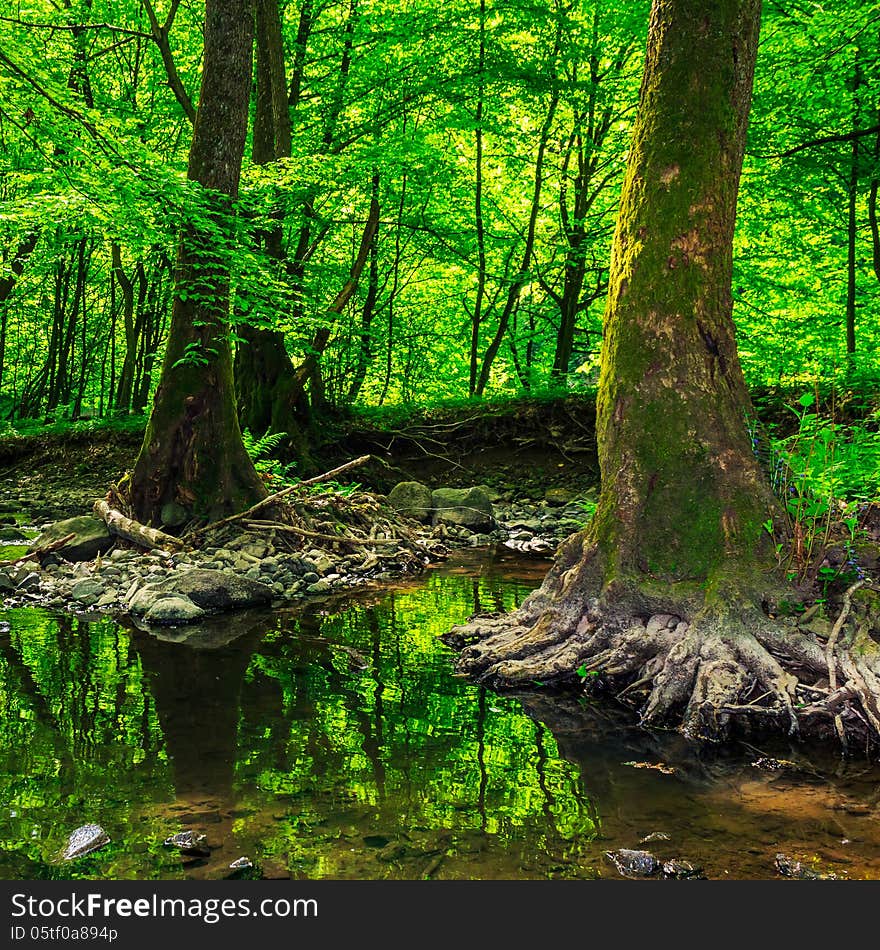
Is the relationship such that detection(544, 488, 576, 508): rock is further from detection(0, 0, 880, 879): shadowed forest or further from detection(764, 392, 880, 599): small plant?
detection(764, 392, 880, 599): small plant

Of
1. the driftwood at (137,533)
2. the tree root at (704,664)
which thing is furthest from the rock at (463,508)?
the tree root at (704,664)

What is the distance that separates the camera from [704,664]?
437 centimetres

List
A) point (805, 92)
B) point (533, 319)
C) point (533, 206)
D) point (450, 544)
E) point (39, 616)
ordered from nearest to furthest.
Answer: point (39, 616)
point (805, 92)
point (450, 544)
point (533, 206)
point (533, 319)

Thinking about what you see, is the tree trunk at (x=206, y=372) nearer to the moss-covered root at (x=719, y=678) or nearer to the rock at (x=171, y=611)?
the rock at (x=171, y=611)

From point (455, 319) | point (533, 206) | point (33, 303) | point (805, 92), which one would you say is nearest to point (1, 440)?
point (33, 303)

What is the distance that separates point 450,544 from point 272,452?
4.79 m

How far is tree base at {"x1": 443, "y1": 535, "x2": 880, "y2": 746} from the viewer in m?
4.12

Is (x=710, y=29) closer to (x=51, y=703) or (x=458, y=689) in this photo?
(x=458, y=689)

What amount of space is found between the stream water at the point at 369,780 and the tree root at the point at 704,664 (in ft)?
0.58

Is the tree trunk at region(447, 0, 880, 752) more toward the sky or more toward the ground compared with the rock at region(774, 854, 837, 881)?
more toward the sky

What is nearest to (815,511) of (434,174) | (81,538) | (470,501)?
(81,538)

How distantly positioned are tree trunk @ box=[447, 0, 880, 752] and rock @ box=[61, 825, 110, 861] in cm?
276

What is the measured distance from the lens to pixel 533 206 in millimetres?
17281

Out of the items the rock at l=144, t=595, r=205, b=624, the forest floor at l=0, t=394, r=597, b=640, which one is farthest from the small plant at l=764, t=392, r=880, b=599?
the rock at l=144, t=595, r=205, b=624
